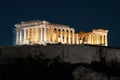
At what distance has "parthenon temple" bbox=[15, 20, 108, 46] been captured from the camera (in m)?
87.3

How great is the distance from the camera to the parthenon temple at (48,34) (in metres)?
87.3

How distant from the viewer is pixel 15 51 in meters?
51.8

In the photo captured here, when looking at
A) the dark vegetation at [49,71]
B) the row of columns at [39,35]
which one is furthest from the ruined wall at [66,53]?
the row of columns at [39,35]

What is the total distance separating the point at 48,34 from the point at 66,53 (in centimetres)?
3206

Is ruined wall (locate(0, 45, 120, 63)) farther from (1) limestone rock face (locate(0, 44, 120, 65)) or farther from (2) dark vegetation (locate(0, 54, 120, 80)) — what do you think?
(2) dark vegetation (locate(0, 54, 120, 80))

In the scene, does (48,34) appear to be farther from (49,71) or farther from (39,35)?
(49,71)

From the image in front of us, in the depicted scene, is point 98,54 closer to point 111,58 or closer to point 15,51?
point 111,58

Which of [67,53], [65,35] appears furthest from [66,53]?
[65,35]

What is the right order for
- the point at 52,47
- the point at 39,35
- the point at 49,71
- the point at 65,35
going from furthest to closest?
the point at 65,35
the point at 39,35
the point at 52,47
the point at 49,71

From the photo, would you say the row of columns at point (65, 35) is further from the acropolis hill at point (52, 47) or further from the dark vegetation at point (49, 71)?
the dark vegetation at point (49, 71)

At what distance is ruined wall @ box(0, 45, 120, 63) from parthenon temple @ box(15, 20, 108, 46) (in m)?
26.7

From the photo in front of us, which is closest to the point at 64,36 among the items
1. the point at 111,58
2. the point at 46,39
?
the point at 46,39

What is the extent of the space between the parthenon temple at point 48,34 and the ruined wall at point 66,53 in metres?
26.7

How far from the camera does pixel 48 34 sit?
288 ft
